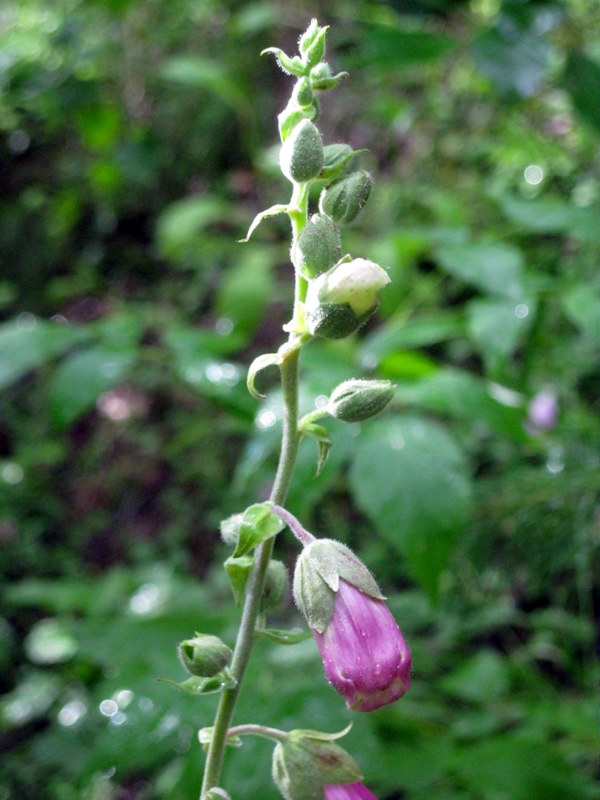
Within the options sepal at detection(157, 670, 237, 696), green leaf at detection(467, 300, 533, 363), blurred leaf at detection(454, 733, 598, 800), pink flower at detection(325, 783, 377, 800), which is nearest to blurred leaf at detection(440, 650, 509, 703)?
blurred leaf at detection(454, 733, 598, 800)

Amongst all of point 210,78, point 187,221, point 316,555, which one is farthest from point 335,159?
point 210,78

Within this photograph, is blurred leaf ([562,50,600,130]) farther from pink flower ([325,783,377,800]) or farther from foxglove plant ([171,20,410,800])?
pink flower ([325,783,377,800])

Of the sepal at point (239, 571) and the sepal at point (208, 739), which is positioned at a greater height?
the sepal at point (239, 571)

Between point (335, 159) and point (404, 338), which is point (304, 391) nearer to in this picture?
point (404, 338)

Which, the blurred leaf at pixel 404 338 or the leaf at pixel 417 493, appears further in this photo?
the blurred leaf at pixel 404 338

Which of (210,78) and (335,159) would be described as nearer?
(335,159)

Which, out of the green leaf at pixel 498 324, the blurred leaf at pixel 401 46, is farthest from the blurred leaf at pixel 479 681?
the blurred leaf at pixel 401 46

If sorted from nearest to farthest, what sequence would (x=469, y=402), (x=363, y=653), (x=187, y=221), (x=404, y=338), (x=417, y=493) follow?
(x=363, y=653), (x=417, y=493), (x=469, y=402), (x=404, y=338), (x=187, y=221)

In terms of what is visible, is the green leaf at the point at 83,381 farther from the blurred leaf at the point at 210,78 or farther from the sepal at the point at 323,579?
the blurred leaf at the point at 210,78
